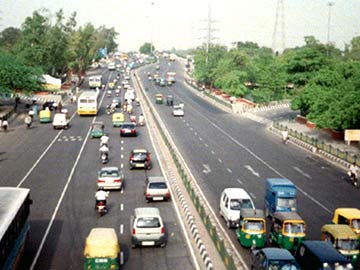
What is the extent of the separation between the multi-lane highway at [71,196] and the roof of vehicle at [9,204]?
8.75 ft

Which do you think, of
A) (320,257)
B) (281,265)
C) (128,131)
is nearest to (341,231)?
(320,257)

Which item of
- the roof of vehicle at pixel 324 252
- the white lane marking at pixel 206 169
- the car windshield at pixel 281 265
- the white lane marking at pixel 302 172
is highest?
the roof of vehicle at pixel 324 252

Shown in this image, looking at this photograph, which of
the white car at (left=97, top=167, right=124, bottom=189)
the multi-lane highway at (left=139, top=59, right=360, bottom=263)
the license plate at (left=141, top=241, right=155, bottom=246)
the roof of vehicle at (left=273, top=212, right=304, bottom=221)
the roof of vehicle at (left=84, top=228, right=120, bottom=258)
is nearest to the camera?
the roof of vehicle at (left=84, top=228, right=120, bottom=258)

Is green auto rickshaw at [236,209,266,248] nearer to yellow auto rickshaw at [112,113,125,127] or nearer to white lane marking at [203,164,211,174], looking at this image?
white lane marking at [203,164,211,174]

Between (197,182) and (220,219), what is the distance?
30.0ft

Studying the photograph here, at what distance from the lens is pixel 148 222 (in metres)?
23.1

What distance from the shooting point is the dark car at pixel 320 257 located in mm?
18203

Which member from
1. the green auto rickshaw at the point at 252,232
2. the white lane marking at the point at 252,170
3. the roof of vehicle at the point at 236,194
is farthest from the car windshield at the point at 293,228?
the white lane marking at the point at 252,170

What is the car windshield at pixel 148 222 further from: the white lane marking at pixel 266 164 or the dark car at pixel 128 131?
the dark car at pixel 128 131

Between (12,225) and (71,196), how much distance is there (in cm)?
1433

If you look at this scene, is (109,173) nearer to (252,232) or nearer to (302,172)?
(252,232)

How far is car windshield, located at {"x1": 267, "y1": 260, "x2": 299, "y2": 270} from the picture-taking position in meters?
18.1

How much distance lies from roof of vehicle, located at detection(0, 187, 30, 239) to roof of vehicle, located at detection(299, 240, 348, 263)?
32.1 ft

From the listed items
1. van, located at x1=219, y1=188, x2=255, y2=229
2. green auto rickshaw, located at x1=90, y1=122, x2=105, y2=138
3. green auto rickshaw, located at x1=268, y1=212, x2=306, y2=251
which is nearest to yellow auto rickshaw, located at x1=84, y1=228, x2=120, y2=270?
green auto rickshaw, located at x1=268, y1=212, x2=306, y2=251
